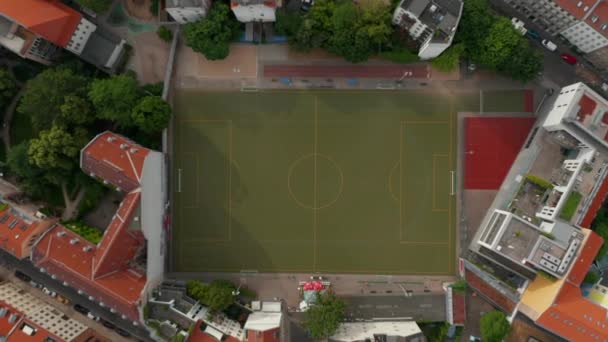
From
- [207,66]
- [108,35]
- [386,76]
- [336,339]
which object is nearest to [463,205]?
[386,76]

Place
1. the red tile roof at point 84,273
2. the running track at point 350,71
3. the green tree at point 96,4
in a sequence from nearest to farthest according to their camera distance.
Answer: the red tile roof at point 84,273 → the green tree at point 96,4 → the running track at point 350,71

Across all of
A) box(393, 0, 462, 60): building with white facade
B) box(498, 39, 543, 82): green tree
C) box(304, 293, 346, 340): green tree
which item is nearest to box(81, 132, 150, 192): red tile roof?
box(304, 293, 346, 340): green tree

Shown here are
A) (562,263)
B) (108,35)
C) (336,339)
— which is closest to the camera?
(562,263)

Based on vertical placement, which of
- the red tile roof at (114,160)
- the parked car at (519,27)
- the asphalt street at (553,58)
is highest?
the parked car at (519,27)

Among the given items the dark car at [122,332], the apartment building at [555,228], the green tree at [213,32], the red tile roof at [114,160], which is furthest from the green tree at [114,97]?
the apartment building at [555,228]

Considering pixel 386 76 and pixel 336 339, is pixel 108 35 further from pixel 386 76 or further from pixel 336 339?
pixel 336 339

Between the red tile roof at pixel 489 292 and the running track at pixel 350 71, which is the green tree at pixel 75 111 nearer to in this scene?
the running track at pixel 350 71

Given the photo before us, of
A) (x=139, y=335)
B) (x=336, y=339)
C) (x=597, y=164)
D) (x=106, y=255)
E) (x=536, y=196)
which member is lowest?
(x=139, y=335)
